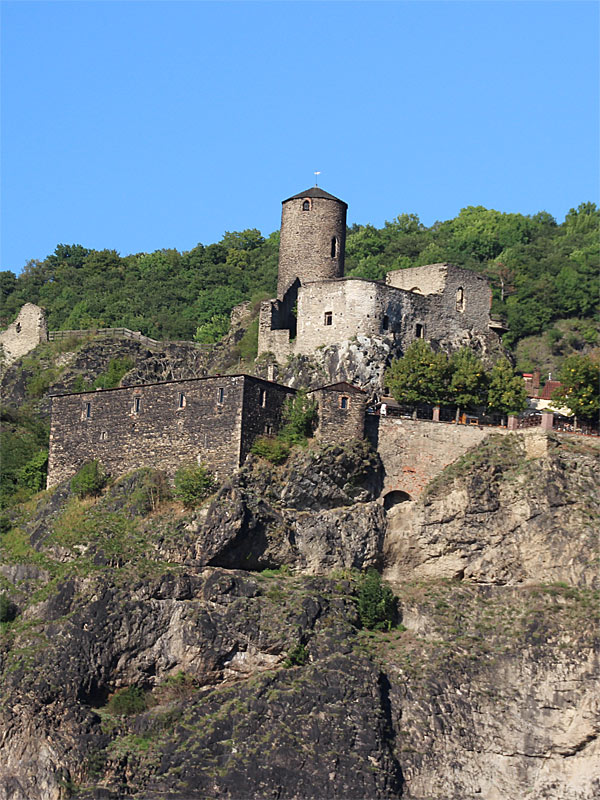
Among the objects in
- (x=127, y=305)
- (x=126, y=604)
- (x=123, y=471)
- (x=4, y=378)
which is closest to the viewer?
(x=126, y=604)

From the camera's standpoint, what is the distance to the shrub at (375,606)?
169 ft

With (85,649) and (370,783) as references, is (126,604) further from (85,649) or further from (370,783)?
(370,783)

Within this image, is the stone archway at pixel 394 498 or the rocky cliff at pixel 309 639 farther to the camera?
the stone archway at pixel 394 498

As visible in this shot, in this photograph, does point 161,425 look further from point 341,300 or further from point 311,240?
point 311,240

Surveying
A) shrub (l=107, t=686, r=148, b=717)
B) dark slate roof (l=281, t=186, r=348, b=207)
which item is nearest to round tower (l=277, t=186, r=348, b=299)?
dark slate roof (l=281, t=186, r=348, b=207)

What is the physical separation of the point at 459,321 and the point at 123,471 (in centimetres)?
1797

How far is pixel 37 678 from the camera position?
48.2m

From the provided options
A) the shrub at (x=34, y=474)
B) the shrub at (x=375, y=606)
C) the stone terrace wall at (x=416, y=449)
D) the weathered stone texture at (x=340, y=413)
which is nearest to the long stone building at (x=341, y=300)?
the stone terrace wall at (x=416, y=449)

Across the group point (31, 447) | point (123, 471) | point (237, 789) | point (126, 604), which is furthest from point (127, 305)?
point (237, 789)

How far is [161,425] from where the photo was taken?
183ft

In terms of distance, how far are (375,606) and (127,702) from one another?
938 centimetres

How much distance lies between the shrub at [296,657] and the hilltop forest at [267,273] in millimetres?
29778

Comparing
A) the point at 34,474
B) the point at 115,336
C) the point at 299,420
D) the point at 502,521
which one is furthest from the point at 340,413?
the point at 115,336

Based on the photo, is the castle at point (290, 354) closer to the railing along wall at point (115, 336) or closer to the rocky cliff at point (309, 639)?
the rocky cliff at point (309, 639)
